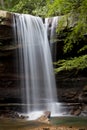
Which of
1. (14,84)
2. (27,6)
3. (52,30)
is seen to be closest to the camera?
(52,30)

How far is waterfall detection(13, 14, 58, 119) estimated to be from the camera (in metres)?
16.8

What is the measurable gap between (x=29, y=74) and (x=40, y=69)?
0.66m

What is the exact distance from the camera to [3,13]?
50.4 ft

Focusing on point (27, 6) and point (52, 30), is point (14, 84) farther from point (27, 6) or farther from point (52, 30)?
point (27, 6)

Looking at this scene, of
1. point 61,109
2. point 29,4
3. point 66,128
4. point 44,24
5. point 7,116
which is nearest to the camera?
point 66,128

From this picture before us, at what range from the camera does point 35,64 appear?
1703 cm

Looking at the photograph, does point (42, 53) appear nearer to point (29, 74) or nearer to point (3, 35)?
point (29, 74)

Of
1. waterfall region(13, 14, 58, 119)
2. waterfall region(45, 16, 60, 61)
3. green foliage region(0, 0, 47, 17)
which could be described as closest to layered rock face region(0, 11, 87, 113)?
waterfall region(13, 14, 58, 119)

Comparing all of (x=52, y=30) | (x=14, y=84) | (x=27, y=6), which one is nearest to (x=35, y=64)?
(x=14, y=84)

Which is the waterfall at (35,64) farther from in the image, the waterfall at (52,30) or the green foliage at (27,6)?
the green foliage at (27,6)

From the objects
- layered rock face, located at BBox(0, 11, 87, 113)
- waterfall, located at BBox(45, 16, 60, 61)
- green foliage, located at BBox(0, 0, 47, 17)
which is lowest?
layered rock face, located at BBox(0, 11, 87, 113)

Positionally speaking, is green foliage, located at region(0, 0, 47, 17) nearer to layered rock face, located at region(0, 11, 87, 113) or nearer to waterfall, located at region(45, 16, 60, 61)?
waterfall, located at region(45, 16, 60, 61)

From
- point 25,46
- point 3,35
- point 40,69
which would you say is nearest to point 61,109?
point 40,69

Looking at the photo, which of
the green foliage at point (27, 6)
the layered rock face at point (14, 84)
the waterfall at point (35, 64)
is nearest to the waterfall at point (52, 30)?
Result: the waterfall at point (35, 64)
